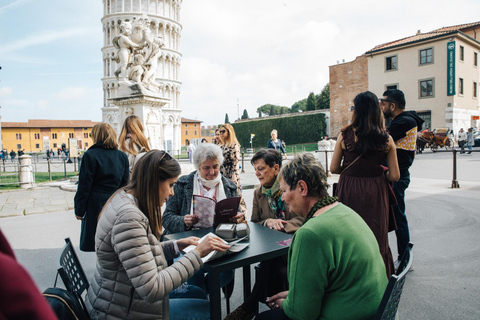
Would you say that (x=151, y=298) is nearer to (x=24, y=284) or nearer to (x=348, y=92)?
(x=24, y=284)

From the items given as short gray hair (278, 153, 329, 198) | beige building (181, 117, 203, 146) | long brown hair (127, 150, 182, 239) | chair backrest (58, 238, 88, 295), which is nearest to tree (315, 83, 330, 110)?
beige building (181, 117, 203, 146)

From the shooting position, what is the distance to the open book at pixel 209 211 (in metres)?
2.92

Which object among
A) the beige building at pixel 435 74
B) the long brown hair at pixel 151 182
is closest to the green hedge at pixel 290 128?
the beige building at pixel 435 74

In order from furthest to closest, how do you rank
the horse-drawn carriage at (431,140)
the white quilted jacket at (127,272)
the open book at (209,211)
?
the horse-drawn carriage at (431,140)
the open book at (209,211)
the white quilted jacket at (127,272)

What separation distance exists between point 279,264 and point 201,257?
1.06m

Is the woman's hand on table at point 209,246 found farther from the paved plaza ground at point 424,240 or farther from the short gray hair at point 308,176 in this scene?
the paved plaza ground at point 424,240

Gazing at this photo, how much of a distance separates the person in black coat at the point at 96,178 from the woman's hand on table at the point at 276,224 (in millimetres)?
1932

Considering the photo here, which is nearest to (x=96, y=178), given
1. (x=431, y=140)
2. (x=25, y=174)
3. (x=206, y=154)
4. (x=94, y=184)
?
(x=94, y=184)

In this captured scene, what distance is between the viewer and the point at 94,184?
12.6 ft

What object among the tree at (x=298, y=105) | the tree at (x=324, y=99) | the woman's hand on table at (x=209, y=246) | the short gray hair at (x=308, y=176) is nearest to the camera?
the short gray hair at (x=308, y=176)

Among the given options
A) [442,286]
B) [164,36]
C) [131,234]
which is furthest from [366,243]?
[164,36]

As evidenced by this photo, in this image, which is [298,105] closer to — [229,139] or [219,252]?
[229,139]

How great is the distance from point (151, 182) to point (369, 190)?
84.1 inches

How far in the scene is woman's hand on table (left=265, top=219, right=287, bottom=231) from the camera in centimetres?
312
